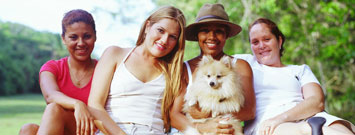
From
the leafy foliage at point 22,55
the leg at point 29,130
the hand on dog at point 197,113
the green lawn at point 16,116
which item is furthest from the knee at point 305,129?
the leafy foliage at point 22,55

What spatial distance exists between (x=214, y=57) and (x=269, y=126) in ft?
3.16

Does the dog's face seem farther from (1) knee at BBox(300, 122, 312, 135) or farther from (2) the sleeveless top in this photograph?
(2) the sleeveless top

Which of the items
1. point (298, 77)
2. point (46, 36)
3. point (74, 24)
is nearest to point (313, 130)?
point (298, 77)

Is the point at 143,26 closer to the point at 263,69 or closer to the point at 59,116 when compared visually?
the point at 59,116

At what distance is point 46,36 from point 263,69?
171ft

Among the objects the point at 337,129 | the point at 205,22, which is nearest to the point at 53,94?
the point at 205,22

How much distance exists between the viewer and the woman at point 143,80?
2984 millimetres

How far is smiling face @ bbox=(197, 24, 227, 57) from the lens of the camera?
3.30 metres

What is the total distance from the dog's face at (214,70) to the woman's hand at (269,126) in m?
0.69

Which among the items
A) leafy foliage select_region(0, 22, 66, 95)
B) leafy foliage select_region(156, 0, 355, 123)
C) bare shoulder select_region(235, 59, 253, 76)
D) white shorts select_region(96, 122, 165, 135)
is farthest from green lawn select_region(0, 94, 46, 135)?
leafy foliage select_region(0, 22, 66, 95)

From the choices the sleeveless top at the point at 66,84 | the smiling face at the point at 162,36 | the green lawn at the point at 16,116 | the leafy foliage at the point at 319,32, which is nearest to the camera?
the smiling face at the point at 162,36

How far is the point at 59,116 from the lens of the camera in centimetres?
272

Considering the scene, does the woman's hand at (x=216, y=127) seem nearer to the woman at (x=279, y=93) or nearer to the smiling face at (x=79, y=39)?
the woman at (x=279, y=93)

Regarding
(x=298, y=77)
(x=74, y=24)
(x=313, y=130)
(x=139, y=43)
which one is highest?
(x=74, y=24)
